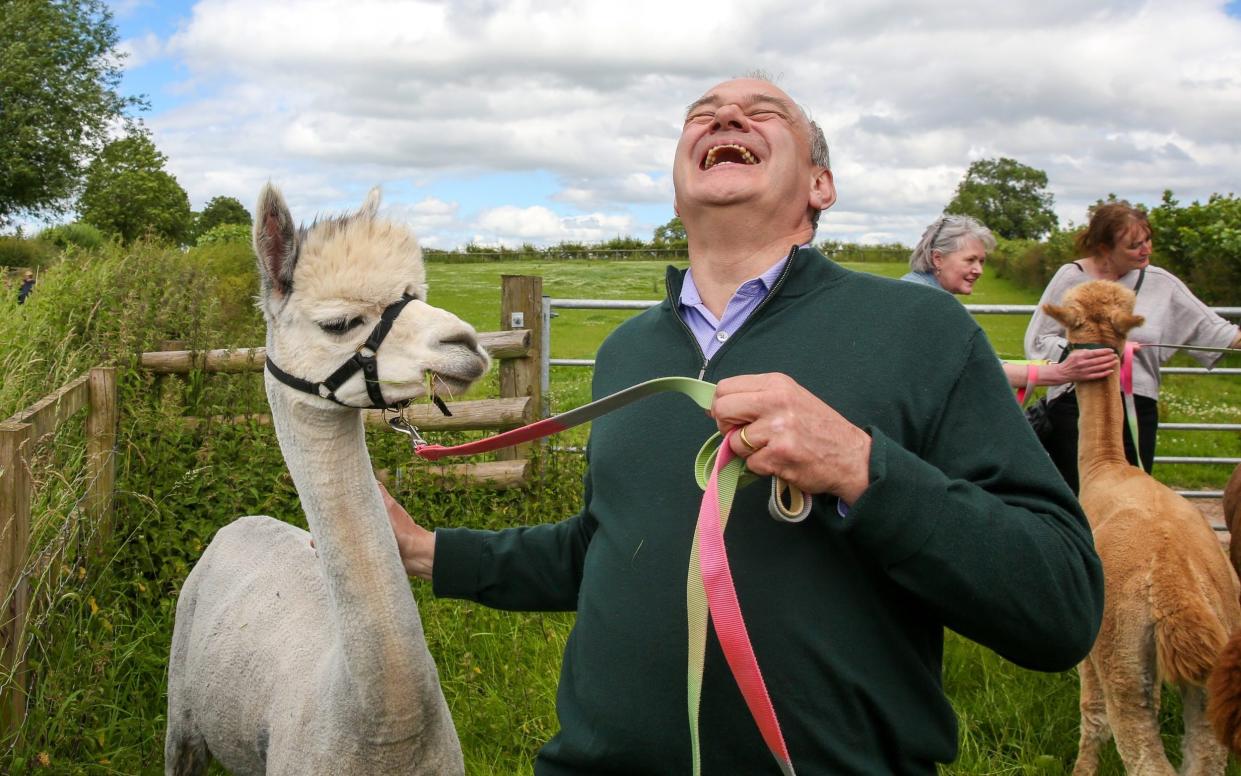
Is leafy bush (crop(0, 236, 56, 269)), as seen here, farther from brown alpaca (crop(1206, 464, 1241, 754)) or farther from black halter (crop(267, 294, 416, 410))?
brown alpaca (crop(1206, 464, 1241, 754))

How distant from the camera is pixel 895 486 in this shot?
138cm

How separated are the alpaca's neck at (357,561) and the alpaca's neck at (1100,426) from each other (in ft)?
11.0

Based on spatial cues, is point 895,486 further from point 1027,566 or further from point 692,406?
A: point 692,406

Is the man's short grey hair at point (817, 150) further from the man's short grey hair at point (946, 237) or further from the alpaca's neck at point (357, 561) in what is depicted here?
the man's short grey hair at point (946, 237)

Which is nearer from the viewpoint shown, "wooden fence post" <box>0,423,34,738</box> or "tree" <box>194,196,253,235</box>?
"wooden fence post" <box>0,423,34,738</box>

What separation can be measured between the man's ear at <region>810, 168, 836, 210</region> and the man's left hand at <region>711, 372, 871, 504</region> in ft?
3.03

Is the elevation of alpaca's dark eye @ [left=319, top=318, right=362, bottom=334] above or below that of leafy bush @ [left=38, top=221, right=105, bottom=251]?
below

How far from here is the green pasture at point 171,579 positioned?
3838 millimetres

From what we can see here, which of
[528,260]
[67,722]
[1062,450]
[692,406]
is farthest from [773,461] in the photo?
[528,260]

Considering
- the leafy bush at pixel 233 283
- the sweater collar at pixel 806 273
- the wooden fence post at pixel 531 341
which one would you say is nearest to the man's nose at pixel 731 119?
the sweater collar at pixel 806 273

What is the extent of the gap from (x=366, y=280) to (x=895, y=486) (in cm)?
126

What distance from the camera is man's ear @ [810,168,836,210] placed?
7.27 ft

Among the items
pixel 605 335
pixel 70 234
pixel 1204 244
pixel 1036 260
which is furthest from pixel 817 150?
pixel 70 234

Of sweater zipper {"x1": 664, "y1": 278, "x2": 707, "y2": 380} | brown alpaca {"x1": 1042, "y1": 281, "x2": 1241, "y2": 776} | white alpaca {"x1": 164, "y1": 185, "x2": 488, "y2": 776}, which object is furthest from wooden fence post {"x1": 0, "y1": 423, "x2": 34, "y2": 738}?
brown alpaca {"x1": 1042, "y1": 281, "x2": 1241, "y2": 776}
